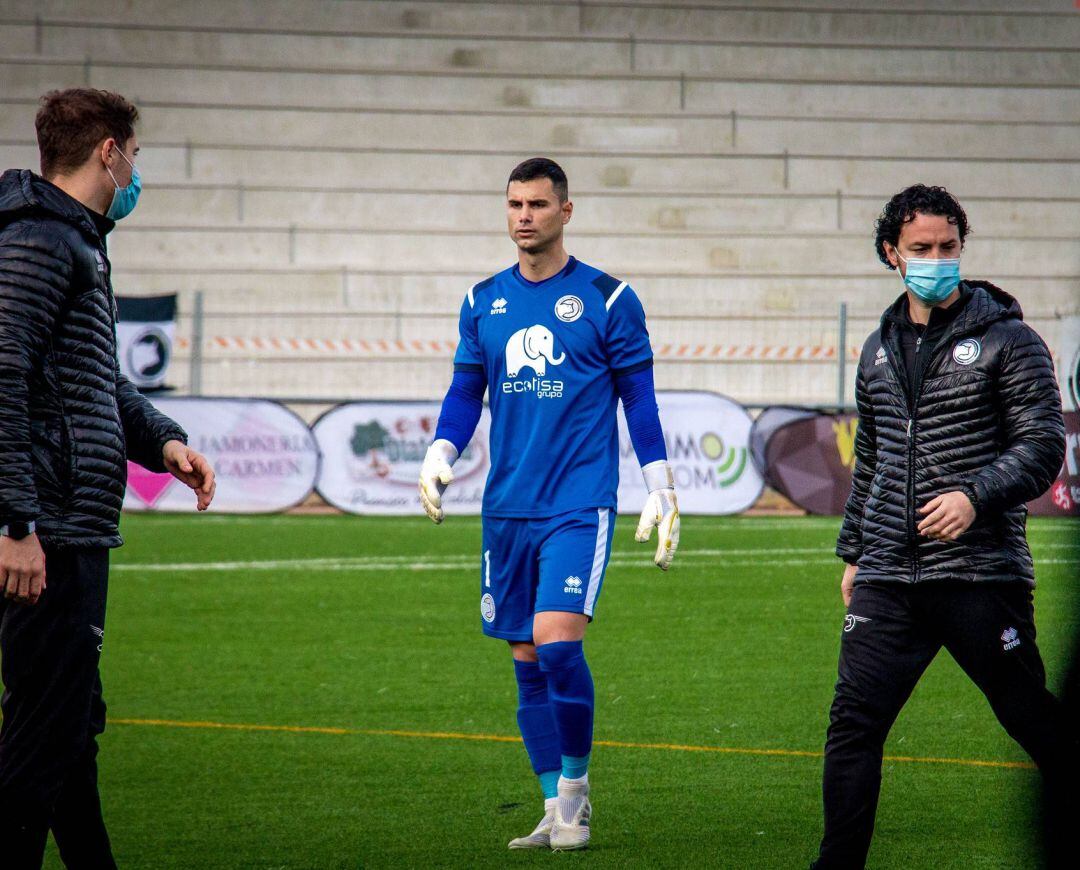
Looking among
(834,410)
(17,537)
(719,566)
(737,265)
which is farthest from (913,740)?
(737,265)

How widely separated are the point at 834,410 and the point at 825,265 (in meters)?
7.32

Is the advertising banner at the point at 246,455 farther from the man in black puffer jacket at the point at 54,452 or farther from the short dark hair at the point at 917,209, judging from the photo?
the man in black puffer jacket at the point at 54,452

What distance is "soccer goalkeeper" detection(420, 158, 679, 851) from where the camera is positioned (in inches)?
204

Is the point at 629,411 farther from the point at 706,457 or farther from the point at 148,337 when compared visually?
the point at 148,337

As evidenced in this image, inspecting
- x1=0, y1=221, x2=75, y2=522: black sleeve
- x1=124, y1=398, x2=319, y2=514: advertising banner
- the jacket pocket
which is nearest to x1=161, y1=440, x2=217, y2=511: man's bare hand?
the jacket pocket

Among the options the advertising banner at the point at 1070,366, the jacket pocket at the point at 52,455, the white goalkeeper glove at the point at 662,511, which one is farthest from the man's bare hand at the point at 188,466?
the advertising banner at the point at 1070,366

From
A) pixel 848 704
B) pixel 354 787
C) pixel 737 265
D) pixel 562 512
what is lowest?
pixel 354 787

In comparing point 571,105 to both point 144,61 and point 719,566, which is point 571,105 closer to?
point 144,61

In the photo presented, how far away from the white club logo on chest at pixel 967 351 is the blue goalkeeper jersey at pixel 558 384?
140cm

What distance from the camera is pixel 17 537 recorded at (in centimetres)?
353

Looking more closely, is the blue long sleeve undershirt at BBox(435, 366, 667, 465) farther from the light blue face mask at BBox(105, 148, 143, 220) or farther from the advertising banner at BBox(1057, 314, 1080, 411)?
the advertising banner at BBox(1057, 314, 1080, 411)

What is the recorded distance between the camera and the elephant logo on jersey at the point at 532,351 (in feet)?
17.4

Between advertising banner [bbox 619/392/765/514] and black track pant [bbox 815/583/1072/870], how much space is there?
1206 centimetres

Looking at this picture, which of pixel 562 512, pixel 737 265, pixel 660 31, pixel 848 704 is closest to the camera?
pixel 848 704
